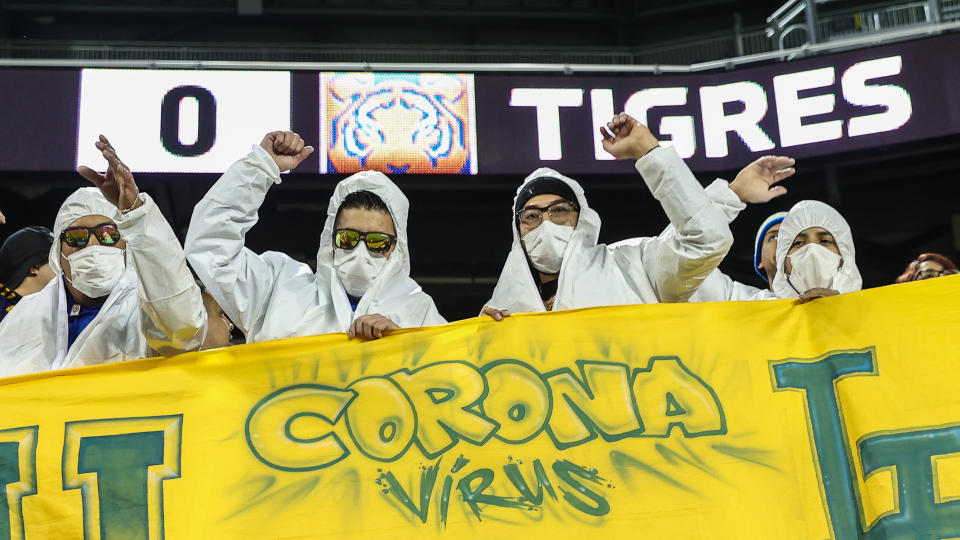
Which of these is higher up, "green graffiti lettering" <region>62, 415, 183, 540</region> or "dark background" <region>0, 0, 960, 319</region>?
"dark background" <region>0, 0, 960, 319</region>

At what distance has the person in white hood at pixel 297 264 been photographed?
403 centimetres

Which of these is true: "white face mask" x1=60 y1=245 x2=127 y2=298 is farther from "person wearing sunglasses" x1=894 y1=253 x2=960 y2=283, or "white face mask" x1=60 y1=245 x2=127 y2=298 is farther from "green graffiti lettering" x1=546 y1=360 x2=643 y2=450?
"person wearing sunglasses" x1=894 y1=253 x2=960 y2=283

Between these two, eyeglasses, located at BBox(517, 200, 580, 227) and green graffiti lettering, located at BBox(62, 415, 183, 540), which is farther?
eyeglasses, located at BBox(517, 200, 580, 227)

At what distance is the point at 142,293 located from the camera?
11.9 ft

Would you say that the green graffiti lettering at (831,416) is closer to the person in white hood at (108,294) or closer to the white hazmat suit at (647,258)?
the white hazmat suit at (647,258)

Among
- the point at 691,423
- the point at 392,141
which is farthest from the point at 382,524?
the point at 392,141

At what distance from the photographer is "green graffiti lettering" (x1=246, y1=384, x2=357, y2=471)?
3.35m

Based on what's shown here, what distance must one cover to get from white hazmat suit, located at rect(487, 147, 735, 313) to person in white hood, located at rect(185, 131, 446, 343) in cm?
41

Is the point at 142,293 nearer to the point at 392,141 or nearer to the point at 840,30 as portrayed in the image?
the point at 392,141

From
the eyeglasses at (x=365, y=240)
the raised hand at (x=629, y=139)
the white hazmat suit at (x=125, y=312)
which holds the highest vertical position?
the raised hand at (x=629, y=139)

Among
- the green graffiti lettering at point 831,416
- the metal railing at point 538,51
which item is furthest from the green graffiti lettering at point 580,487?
the metal railing at point 538,51

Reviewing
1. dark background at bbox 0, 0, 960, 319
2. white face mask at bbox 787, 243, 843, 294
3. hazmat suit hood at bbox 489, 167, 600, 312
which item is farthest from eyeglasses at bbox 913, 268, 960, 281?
dark background at bbox 0, 0, 960, 319

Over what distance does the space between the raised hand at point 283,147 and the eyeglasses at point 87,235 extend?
0.68 m

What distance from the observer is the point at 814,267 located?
4789mm
